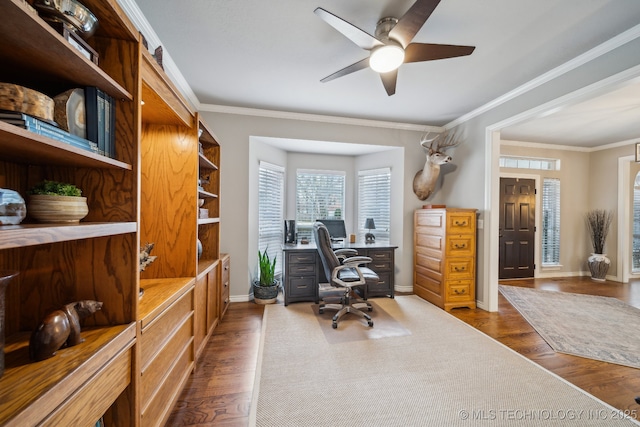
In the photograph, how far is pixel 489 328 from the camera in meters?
2.70

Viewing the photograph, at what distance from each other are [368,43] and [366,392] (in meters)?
2.49

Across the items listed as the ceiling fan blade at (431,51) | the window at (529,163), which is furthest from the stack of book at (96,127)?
the window at (529,163)

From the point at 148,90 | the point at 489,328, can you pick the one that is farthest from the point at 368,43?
the point at 489,328

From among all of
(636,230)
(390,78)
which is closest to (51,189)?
(390,78)

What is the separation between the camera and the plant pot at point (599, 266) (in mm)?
4641

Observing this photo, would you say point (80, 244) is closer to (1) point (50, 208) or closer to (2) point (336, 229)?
(1) point (50, 208)

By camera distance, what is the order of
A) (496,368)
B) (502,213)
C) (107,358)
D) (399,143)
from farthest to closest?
1. (502,213)
2. (399,143)
3. (496,368)
4. (107,358)

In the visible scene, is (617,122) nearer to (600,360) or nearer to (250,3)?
(600,360)

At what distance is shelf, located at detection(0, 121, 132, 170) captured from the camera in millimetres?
673

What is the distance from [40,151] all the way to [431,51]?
7.43 feet

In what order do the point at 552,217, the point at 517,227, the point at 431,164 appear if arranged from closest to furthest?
the point at 431,164 < the point at 517,227 < the point at 552,217

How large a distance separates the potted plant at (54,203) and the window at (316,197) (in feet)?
11.3

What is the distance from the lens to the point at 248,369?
6.48 feet

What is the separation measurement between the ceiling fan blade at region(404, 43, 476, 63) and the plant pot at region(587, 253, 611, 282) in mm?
5560
